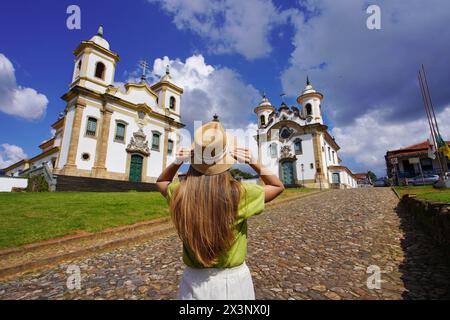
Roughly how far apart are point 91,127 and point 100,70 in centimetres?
724

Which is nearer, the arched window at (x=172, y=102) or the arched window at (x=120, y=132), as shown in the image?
the arched window at (x=120, y=132)

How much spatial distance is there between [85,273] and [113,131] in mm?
21890

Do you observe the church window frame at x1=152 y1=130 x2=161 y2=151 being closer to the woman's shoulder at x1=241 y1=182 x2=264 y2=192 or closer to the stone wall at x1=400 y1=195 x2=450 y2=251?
the stone wall at x1=400 y1=195 x2=450 y2=251

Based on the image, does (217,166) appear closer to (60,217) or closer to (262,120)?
(60,217)

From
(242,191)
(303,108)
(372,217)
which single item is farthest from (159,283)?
(303,108)

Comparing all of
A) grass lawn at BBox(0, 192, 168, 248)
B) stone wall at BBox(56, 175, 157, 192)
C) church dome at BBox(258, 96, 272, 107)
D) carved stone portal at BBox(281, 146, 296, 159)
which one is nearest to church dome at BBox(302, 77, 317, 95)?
church dome at BBox(258, 96, 272, 107)

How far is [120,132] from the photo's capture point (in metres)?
24.1

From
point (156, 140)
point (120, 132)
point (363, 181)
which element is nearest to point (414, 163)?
point (363, 181)

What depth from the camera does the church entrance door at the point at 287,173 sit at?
114 ft

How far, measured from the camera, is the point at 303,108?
123 feet

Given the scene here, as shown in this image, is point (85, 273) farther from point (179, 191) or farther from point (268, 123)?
point (268, 123)


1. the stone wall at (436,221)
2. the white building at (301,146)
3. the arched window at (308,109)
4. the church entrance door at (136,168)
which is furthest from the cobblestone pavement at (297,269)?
the arched window at (308,109)

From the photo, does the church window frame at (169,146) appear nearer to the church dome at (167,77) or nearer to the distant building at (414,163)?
the church dome at (167,77)

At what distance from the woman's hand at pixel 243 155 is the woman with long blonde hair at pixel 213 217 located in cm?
1
